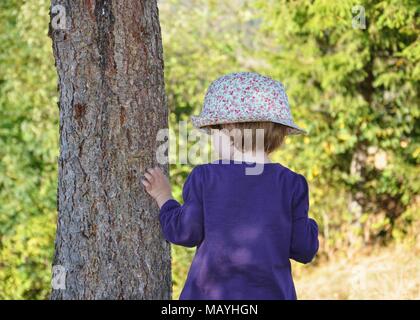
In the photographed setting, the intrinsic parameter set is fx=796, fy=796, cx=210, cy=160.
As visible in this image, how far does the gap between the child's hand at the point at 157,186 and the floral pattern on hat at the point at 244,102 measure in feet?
1.15

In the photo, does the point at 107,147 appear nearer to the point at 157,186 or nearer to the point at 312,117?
the point at 157,186

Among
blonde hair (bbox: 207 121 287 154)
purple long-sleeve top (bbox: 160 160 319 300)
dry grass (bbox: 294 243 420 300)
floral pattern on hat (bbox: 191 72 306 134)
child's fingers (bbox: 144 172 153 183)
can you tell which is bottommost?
dry grass (bbox: 294 243 420 300)

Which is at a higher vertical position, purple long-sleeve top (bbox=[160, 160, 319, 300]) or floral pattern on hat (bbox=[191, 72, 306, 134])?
floral pattern on hat (bbox=[191, 72, 306, 134])

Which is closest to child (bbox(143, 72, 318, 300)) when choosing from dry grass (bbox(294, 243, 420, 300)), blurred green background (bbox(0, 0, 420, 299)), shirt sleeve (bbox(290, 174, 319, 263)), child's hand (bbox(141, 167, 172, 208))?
shirt sleeve (bbox(290, 174, 319, 263))

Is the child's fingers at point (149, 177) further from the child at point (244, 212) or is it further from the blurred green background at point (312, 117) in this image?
the blurred green background at point (312, 117)

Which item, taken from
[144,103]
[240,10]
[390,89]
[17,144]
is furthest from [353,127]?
[144,103]

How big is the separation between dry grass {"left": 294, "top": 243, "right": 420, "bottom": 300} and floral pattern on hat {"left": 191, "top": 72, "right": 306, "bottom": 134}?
4714 millimetres

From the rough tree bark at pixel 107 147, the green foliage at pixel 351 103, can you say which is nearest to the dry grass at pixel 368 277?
the green foliage at pixel 351 103

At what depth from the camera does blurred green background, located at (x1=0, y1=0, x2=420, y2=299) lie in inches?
295

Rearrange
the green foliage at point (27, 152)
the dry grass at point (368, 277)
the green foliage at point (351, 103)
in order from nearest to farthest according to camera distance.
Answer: the green foliage at point (27, 152) → the dry grass at point (368, 277) → the green foliage at point (351, 103)

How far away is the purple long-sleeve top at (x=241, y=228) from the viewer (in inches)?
122

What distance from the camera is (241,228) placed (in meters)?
3.08

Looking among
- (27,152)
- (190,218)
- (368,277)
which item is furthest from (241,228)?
(368,277)

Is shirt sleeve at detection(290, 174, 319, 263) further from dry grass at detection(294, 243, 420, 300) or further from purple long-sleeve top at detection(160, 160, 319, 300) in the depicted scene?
dry grass at detection(294, 243, 420, 300)
